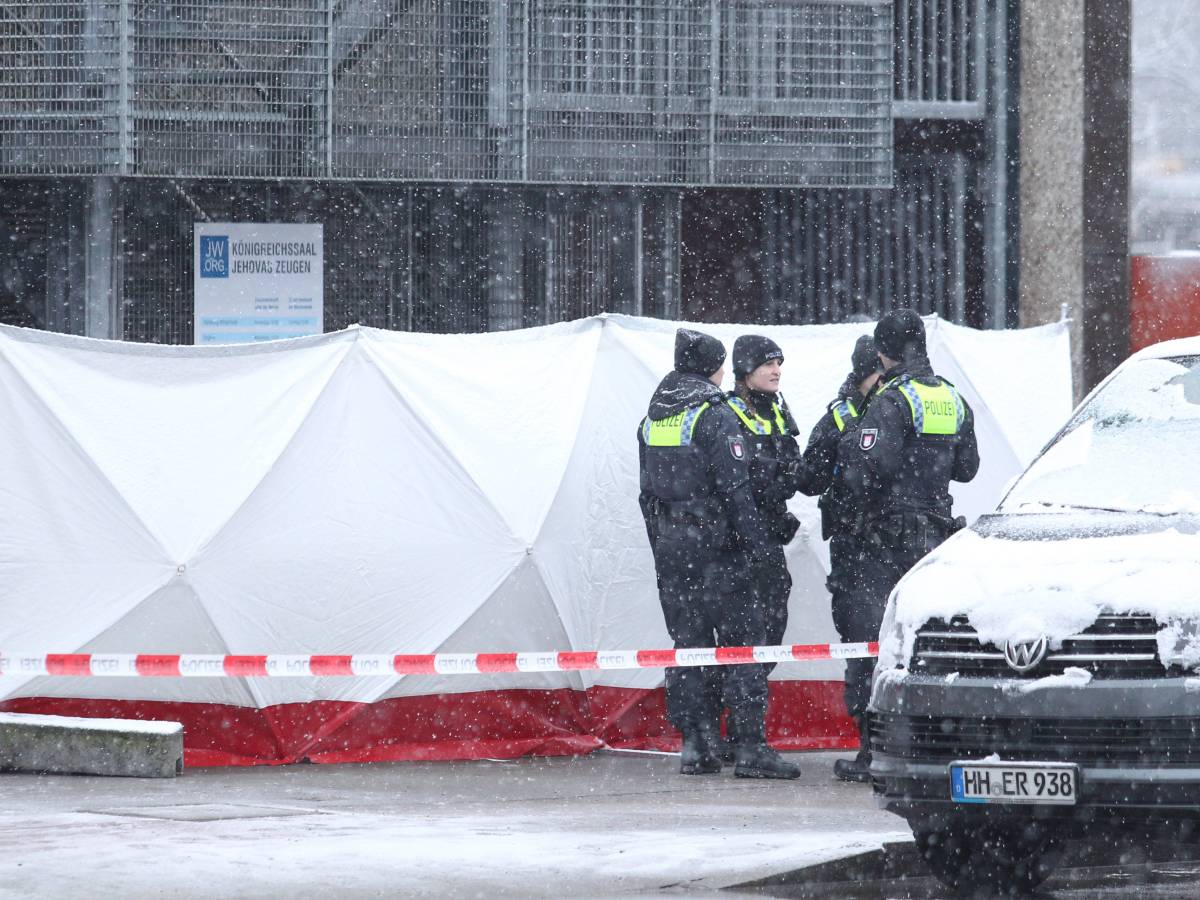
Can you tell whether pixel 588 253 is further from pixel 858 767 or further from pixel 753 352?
pixel 858 767

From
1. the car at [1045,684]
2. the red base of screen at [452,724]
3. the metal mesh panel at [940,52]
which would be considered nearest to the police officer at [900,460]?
the red base of screen at [452,724]

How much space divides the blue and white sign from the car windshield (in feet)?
27.7

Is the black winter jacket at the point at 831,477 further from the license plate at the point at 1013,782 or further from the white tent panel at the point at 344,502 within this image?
the license plate at the point at 1013,782

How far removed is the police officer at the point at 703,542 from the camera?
33.3 feet

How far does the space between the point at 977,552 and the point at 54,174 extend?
29.9 feet

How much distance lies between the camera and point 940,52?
55.9ft

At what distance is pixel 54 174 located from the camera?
572 inches

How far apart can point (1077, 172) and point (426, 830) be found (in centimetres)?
1078

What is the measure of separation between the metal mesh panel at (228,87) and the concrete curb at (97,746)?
539 cm

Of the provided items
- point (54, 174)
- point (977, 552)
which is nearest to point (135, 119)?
point (54, 174)

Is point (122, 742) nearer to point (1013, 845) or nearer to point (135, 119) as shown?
point (1013, 845)

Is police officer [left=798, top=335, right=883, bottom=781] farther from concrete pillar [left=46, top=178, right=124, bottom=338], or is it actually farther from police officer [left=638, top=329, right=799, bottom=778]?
concrete pillar [left=46, top=178, right=124, bottom=338]

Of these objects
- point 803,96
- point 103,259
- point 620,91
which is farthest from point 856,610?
point 103,259

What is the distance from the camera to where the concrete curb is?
10.0 m
